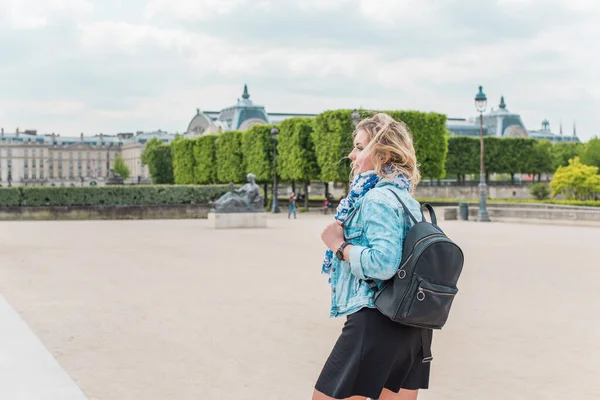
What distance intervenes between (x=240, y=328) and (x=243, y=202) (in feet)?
62.7

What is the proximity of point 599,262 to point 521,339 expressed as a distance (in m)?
7.65

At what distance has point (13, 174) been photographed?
167 m

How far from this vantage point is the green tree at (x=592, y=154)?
62.6m

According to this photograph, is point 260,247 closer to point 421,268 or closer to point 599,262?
point 599,262

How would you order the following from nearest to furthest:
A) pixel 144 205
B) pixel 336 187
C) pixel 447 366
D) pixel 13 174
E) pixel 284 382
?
pixel 284 382, pixel 447 366, pixel 144 205, pixel 336 187, pixel 13 174

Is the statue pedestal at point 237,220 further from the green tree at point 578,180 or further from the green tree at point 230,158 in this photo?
the green tree at point 230,158

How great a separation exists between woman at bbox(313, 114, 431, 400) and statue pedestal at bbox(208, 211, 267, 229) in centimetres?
2303

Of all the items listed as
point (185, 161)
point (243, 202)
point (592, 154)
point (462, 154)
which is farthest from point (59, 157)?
point (243, 202)

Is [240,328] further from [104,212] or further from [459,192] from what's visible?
[459,192]

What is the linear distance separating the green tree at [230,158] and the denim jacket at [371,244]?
48192 millimetres

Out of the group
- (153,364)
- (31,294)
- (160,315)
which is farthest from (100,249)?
(153,364)

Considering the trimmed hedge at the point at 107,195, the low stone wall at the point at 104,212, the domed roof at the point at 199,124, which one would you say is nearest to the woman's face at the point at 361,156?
the low stone wall at the point at 104,212

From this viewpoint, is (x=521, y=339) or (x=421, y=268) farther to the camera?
(x=521, y=339)

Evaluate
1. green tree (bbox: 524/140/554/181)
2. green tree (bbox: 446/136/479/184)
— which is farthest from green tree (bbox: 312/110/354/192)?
green tree (bbox: 524/140/554/181)
